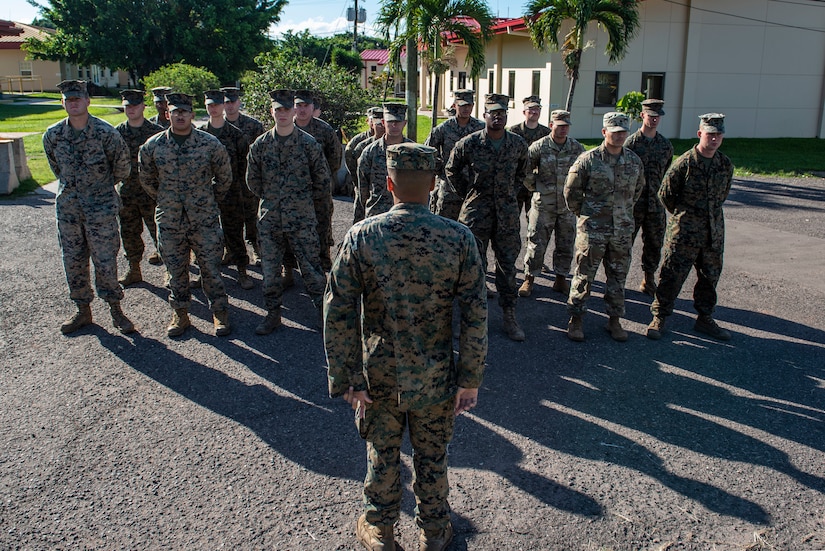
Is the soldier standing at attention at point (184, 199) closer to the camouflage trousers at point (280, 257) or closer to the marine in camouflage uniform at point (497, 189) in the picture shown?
the camouflage trousers at point (280, 257)

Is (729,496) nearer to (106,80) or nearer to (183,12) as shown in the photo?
(183,12)

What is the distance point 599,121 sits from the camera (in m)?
21.9

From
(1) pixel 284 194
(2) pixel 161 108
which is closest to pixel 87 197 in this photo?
(1) pixel 284 194

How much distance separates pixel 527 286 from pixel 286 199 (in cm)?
291

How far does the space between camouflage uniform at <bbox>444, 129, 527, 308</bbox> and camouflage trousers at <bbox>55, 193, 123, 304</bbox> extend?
3.19 m

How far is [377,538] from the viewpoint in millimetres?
3443

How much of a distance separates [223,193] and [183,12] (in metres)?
34.9

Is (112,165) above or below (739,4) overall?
below

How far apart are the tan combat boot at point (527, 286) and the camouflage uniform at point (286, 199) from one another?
236 centimetres

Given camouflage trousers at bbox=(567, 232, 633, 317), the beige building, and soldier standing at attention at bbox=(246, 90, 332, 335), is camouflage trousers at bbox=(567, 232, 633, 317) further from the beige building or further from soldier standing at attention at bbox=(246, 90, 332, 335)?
the beige building

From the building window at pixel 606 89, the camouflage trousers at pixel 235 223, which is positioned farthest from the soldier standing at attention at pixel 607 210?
the building window at pixel 606 89

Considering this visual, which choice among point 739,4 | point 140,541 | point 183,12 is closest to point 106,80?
point 183,12

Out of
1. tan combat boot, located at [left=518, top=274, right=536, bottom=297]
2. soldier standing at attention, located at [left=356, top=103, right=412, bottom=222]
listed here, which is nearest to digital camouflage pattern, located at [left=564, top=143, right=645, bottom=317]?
tan combat boot, located at [left=518, top=274, right=536, bottom=297]

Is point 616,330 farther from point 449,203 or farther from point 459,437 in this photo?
point 459,437
